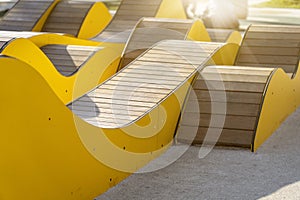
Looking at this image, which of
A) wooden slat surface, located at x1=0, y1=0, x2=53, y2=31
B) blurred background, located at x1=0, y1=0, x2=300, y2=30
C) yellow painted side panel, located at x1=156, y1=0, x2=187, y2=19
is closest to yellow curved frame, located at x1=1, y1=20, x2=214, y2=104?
yellow painted side panel, located at x1=156, y1=0, x2=187, y2=19

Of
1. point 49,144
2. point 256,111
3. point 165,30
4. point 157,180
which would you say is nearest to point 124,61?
point 165,30

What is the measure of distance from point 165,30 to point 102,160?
4.97m

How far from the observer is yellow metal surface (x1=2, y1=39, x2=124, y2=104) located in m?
8.80

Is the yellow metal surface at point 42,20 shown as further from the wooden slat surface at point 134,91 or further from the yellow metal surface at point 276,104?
the yellow metal surface at point 276,104

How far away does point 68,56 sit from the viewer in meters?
9.70

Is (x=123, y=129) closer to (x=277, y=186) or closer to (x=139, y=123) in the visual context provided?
(x=139, y=123)

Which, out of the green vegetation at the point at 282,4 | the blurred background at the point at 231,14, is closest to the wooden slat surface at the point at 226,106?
the blurred background at the point at 231,14

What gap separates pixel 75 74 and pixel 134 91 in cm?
195

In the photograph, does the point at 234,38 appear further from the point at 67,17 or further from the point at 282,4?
the point at 282,4

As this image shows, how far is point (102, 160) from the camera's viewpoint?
613 centimetres

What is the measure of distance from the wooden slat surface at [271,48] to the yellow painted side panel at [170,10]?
2.73 metres

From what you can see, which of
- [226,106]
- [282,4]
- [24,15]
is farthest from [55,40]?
[282,4]

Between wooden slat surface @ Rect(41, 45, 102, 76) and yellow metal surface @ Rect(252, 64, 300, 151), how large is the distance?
3032 millimetres

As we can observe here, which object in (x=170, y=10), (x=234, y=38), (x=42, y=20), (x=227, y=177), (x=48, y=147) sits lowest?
(x=234, y=38)
